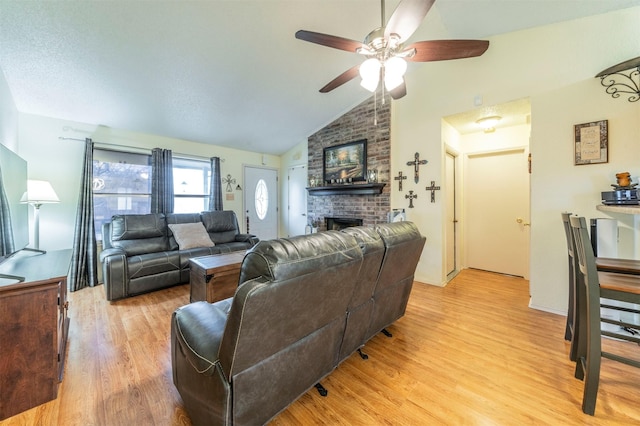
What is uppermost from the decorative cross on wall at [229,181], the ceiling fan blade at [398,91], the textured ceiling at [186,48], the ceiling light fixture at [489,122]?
Answer: the textured ceiling at [186,48]

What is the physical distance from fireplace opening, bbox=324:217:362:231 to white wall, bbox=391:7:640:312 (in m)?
2.18

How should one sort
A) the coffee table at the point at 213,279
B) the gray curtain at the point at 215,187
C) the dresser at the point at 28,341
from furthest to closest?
the gray curtain at the point at 215,187, the coffee table at the point at 213,279, the dresser at the point at 28,341

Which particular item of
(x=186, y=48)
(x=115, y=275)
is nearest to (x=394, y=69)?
(x=186, y=48)

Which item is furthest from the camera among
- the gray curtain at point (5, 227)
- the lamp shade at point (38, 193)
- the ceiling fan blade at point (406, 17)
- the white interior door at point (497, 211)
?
the white interior door at point (497, 211)

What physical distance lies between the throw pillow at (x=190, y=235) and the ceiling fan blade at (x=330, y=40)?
3.19 meters

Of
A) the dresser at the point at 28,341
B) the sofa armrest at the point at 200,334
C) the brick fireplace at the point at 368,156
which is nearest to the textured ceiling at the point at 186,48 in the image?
the brick fireplace at the point at 368,156

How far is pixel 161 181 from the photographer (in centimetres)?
428

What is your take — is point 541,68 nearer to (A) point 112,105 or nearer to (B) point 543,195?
(B) point 543,195

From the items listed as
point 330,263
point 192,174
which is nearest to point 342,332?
point 330,263

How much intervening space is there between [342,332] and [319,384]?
0.38 m

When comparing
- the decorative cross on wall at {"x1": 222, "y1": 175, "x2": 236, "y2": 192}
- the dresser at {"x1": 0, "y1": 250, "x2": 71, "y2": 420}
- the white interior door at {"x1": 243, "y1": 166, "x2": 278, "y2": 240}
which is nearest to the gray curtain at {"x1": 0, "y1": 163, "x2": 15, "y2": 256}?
the dresser at {"x1": 0, "y1": 250, "x2": 71, "y2": 420}

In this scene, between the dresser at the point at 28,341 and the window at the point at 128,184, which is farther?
the window at the point at 128,184

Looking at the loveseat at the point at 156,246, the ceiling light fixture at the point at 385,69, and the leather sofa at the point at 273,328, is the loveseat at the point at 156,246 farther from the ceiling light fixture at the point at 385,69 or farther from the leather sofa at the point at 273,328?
the ceiling light fixture at the point at 385,69

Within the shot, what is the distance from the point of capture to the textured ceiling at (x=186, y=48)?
2300mm
